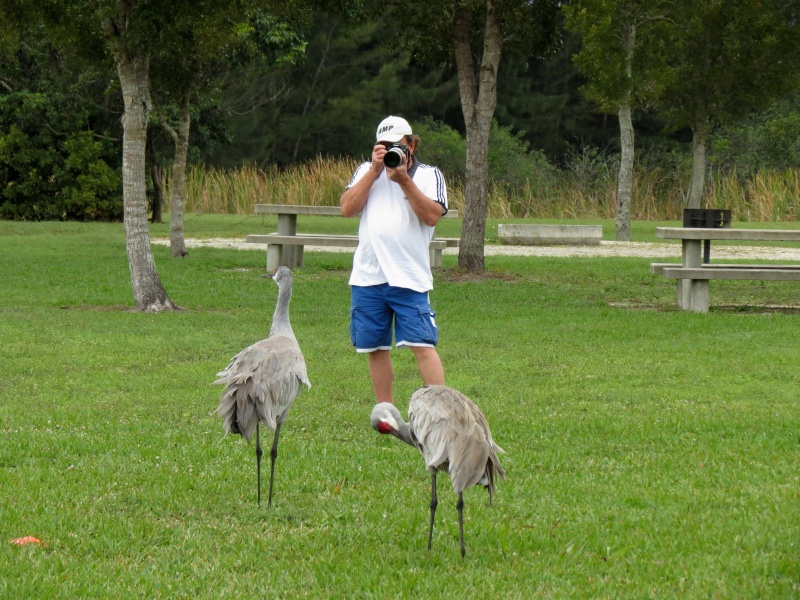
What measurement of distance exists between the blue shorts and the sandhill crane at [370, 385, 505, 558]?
1399 mm

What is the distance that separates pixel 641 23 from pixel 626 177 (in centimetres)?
382

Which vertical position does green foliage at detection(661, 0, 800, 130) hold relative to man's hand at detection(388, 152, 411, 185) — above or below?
above

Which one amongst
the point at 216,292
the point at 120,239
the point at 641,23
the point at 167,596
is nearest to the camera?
the point at 167,596

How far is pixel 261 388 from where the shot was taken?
217 inches

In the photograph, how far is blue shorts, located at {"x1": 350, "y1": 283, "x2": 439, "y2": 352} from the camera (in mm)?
6508

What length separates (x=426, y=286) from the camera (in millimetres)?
6566

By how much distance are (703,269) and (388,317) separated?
8105 mm

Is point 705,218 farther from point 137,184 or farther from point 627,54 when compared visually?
point 627,54

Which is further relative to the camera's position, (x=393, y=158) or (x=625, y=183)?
(x=625, y=183)

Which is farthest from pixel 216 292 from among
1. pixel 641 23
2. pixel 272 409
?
pixel 641 23

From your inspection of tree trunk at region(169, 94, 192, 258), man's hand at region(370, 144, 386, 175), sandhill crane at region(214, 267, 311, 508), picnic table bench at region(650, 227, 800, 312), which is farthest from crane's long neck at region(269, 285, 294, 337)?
tree trunk at region(169, 94, 192, 258)

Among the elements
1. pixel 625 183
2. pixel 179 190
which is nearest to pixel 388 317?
pixel 179 190

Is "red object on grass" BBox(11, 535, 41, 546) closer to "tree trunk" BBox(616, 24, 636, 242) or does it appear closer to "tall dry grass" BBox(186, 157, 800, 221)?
"tree trunk" BBox(616, 24, 636, 242)

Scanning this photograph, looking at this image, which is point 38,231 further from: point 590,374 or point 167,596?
point 167,596
